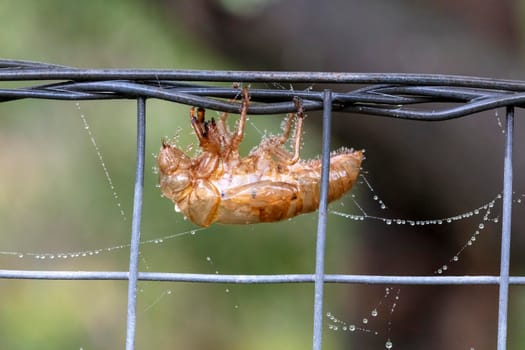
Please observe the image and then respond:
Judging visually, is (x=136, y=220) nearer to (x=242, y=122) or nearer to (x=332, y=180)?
(x=242, y=122)

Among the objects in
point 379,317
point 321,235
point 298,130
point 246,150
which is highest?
point 246,150

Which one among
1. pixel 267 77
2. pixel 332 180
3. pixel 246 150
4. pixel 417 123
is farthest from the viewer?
pixel 246 150

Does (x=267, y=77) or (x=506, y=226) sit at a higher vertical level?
(x=267, y=77)

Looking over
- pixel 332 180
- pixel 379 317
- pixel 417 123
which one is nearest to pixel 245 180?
pixel 332 180

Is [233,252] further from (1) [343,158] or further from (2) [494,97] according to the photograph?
(2) [494,97]

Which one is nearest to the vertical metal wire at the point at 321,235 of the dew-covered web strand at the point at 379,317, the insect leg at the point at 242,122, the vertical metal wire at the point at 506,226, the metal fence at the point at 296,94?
the metal fence at the point at 296,94

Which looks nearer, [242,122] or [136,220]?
[136,220]

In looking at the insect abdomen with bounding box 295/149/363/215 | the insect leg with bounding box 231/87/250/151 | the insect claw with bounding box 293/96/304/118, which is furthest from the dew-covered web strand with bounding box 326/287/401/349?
the insect claw with bounding box 293/96/304/118

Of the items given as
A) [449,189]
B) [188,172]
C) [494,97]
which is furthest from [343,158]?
[449,189]
